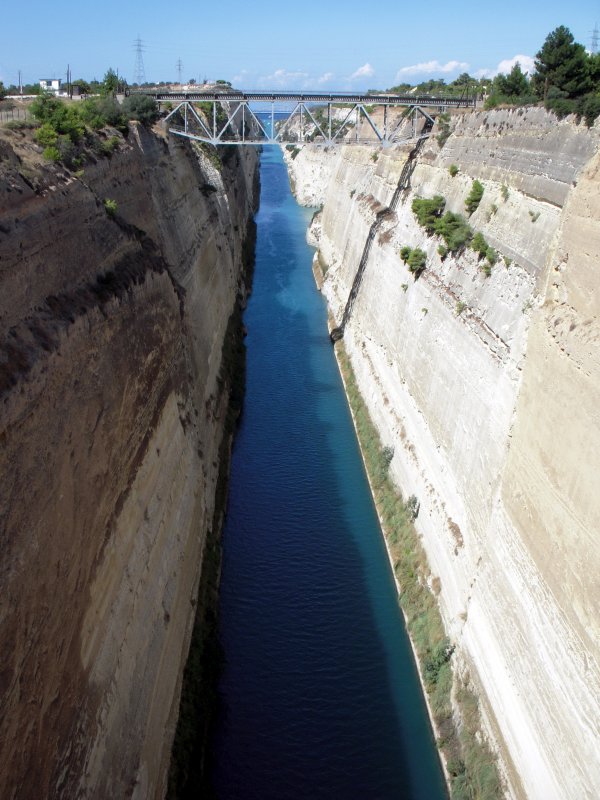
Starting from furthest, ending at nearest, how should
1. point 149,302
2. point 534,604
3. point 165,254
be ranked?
point 165,254
point 149,302
point 534,604

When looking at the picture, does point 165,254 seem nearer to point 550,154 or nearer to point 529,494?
point 550,154

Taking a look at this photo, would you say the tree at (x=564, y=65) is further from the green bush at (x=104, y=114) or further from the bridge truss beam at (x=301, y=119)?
the green bush at (x=104, y=114)

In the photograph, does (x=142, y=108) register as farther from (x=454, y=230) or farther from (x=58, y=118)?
(x=454, y=230)

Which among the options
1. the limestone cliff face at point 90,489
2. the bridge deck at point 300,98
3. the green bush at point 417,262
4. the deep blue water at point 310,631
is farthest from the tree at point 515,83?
the limestone cliff face at point 90,489

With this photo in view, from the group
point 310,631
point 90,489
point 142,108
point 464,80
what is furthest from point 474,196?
point 464,80

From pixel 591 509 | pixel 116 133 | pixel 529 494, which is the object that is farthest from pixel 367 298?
pixel 591 509

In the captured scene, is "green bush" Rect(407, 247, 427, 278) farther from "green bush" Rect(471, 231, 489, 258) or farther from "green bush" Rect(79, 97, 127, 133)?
"green bush" Rect(79, 97, 127, 133)
